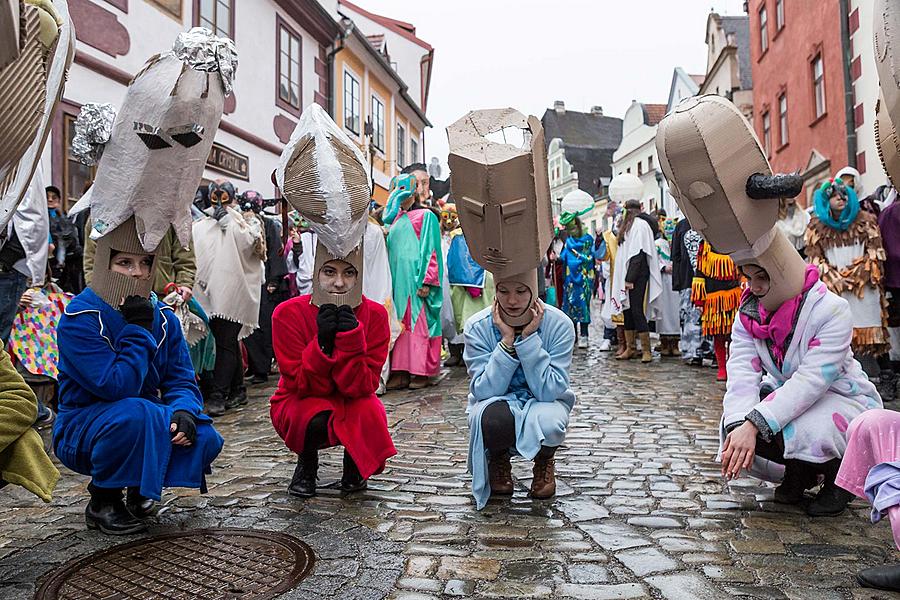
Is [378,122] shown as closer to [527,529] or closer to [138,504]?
[138,504]

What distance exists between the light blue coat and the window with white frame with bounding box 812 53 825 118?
15504 mm

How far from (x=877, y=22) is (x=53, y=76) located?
243cm

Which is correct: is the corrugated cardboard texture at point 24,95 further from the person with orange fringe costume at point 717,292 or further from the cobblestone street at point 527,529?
the person with orange fringe costume at point 717,292

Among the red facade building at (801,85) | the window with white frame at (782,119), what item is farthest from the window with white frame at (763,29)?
the window with white frame at (782,119)

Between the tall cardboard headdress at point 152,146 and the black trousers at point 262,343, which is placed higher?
the tall cardboard headdress at point 152,146

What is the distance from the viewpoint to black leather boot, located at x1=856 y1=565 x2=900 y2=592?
2.65 m

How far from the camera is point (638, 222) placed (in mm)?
10016

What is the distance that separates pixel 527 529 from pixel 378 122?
69.0ft

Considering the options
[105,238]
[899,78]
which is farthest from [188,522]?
[899,78]

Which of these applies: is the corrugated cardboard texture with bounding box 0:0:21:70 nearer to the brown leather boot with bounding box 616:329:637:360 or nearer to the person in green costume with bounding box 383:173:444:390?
the person in green costume with bounding box 383:173:444:390

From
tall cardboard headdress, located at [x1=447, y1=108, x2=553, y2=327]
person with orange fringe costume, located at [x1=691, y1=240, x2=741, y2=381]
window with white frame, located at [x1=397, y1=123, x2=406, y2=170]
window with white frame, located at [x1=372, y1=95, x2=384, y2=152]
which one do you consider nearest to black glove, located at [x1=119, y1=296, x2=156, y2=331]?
tall cardboard headdress, located at [x1=447, y1=108, x2=553, y2=327]

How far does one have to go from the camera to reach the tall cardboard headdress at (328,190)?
3846mm

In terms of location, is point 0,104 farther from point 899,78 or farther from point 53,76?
point 899,78

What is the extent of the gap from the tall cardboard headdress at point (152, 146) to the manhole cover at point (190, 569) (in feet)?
3.67
